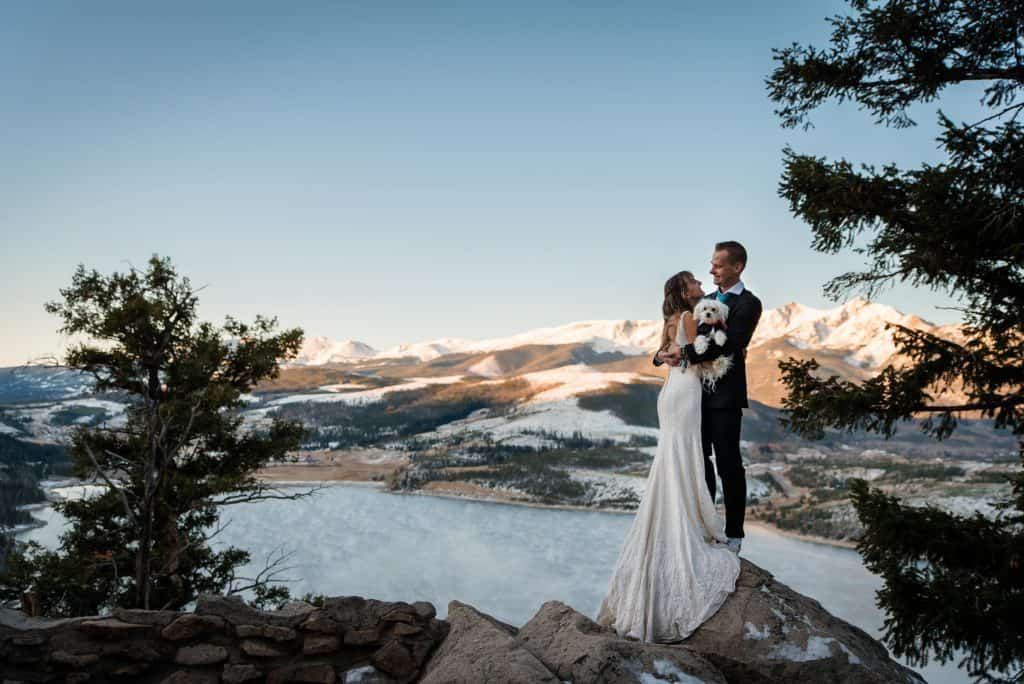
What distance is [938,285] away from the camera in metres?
8.47

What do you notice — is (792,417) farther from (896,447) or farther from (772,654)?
(896,447)

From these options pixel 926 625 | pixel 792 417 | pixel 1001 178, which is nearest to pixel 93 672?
pixel 792 417

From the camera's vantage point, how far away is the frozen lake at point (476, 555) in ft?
204

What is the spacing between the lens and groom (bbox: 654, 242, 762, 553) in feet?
19.4

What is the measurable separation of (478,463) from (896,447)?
389 ft

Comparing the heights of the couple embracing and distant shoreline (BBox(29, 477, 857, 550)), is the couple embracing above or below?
above

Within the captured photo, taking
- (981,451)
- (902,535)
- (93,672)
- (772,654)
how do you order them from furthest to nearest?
(981,451), (902,535), (93,672), (772,654)

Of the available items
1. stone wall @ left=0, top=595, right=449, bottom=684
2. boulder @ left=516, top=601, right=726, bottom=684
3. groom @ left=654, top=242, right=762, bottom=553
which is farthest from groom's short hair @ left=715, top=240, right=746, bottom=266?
stone wall @ left=0, top=595, right=449, bottom=684

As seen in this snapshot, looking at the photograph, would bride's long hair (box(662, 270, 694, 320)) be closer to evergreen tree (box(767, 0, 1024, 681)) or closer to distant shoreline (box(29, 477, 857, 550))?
evergreen tree (box(767, 0, 1024, 681))

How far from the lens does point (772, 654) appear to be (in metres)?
5.21

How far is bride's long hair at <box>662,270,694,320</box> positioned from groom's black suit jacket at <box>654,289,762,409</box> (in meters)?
0.39

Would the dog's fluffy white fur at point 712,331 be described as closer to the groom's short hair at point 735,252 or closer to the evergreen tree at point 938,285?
the groom's short hair at point 735,252

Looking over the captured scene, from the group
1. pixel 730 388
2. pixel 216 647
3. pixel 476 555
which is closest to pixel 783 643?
pixel 730 388

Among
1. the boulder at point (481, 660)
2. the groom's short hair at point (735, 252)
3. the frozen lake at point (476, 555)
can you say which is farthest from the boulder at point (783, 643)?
the frozen lake at point (476, 555)
